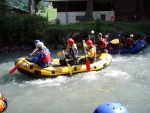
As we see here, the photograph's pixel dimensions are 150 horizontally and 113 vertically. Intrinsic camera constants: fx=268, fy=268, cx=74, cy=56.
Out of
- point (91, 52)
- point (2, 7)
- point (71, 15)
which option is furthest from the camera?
point (71, 15)

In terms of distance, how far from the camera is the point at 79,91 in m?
8.55

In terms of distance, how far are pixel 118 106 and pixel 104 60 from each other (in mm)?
8191

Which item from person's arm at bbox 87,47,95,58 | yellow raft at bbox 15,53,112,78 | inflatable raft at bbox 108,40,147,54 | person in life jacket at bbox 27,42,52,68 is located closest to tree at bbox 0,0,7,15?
inflatable raft at bbox 108,40,147,54

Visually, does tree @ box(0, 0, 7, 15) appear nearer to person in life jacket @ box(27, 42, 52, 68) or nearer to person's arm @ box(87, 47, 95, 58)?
person in life jacket @ box(27, 42, 52, 68)

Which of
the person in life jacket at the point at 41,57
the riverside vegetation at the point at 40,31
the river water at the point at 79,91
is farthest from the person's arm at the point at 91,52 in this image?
the riverside vegetation at the point at 40,31

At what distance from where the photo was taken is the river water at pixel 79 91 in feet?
23.9

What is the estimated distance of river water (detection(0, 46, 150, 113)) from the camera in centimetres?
727

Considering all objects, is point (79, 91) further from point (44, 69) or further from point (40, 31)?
point (40, 31)

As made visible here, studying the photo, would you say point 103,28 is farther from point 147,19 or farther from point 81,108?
point 81,108

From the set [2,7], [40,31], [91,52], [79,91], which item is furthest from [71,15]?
[79,91]

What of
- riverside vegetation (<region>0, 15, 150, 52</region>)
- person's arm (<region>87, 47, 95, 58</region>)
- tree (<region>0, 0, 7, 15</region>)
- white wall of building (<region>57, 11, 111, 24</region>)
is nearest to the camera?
person's arm (<region>87, 47, 95, 58</region>)

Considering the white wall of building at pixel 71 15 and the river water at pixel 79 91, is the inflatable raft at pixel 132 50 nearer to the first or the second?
the river water at pixel 79 91

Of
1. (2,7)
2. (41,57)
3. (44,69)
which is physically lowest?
(44,69)

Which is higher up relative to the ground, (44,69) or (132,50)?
(132,50)
